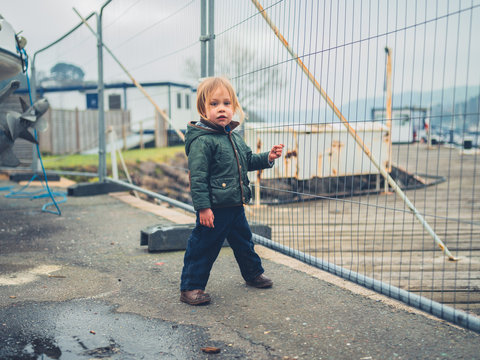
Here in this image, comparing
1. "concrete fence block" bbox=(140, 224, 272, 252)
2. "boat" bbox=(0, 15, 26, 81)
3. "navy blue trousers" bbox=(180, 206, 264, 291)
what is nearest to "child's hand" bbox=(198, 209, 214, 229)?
"navy blue trousers" bbox=(180, 206, 264, 291)

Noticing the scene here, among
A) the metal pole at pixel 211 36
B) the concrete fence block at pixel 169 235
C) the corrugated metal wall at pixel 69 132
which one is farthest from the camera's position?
the corrugated metal wall at pixel 69 132

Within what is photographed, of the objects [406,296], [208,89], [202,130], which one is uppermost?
[208,89]

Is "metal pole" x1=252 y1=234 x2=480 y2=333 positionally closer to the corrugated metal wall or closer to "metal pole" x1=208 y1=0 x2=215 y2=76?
"metal pole" x1=208 y1=0 x2=215 y2=76

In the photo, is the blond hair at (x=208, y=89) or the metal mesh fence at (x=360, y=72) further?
the blond hair at (x=208, y=89)

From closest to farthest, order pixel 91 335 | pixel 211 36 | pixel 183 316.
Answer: pixel 91 335 → pixel 183 316 → pixel 211 36

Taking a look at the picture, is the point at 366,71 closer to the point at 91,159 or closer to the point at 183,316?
the point at 183,316


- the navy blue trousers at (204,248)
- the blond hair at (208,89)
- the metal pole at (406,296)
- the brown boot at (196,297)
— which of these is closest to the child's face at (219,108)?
the blond hair at (208,89)

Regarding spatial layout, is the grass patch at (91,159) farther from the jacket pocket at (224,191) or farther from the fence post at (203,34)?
the jacket pocket at (224,191)

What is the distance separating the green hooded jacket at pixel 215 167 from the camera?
102 inches

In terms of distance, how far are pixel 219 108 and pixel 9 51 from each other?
10.8ft

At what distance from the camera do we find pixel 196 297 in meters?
2.66

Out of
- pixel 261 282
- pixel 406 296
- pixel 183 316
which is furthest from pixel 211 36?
pixel 406 296

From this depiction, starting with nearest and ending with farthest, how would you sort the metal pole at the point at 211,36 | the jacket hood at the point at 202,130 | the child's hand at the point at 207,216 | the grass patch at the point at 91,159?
the child's hand at the point at 207,216, the jacket hood at the point at 202,130, the metal pole at the point at 211,36, the grass patch at the point at 91,159

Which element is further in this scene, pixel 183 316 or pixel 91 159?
pixel 91 159
